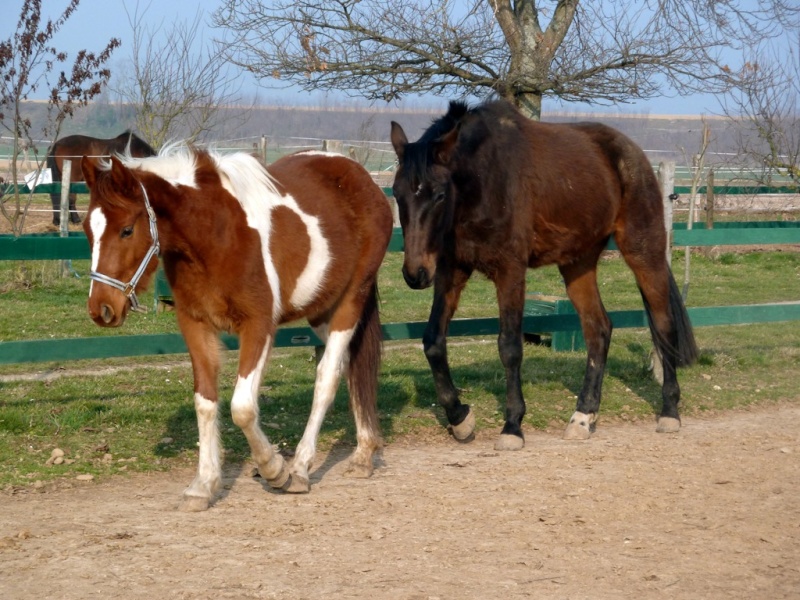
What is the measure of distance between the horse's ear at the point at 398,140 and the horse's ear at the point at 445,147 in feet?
0.79

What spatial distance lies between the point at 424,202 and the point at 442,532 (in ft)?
7.51

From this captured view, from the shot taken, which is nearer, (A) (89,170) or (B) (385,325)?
(A) (89,170)

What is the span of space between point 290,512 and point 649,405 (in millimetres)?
4035

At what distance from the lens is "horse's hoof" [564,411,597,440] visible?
691cm

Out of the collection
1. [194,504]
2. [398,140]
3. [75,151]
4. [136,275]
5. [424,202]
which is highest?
[398,140]

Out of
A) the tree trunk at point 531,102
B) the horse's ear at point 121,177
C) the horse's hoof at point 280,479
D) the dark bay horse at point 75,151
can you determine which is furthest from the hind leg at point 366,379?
the dark bay horse at point 75,151

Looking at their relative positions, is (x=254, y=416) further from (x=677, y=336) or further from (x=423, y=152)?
(x=677, y=336)

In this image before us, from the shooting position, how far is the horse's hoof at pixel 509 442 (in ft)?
21.2

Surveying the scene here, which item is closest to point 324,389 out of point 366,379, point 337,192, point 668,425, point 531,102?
point 366,379

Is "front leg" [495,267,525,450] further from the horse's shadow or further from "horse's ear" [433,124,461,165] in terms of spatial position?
"horse's ear" [433,124,461,165]

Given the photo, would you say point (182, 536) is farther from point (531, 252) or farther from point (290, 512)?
point (531, 252)

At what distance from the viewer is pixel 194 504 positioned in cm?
489

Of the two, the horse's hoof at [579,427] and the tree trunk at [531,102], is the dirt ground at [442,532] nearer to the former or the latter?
the horse's hoof at [579,427]

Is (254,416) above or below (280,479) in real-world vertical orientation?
above
